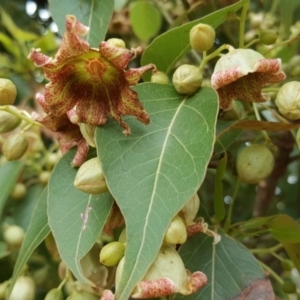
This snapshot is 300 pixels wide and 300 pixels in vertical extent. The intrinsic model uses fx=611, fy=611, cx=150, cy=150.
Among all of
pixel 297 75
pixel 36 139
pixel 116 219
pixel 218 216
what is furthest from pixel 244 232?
pixel 36 139

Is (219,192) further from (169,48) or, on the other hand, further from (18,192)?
(18,192)

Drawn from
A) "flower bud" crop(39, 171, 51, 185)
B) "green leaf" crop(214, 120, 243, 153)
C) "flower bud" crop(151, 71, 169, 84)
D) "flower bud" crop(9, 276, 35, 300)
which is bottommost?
"flower bud" crop(39, 171, 51, 185)

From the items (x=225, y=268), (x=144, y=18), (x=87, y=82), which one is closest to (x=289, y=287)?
(x=225, y=268)

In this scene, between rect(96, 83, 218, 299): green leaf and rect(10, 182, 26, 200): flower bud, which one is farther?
rect(10, 182, 26, 200): flower bud

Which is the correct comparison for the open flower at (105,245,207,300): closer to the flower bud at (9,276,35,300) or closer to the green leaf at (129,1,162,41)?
the flower bud at (9,276,35,300)

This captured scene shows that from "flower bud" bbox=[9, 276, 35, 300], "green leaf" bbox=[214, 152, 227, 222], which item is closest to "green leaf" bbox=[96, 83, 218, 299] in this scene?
"green leaf" bbox=[214, 152, 227, 222]

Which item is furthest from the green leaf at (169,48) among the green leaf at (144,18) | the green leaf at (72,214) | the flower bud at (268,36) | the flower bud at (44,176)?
the green leaf at (144,18)

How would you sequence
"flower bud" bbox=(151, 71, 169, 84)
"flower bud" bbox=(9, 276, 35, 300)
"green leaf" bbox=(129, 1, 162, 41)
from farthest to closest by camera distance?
"green leaf" bbox=(129, 1, 162, 41)
"flower bud" bbox=(9, 276, 35, 300)
"flower bud" bbox=(151, 71, 169, 84)

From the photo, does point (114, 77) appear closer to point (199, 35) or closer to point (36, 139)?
point (199, 35)
